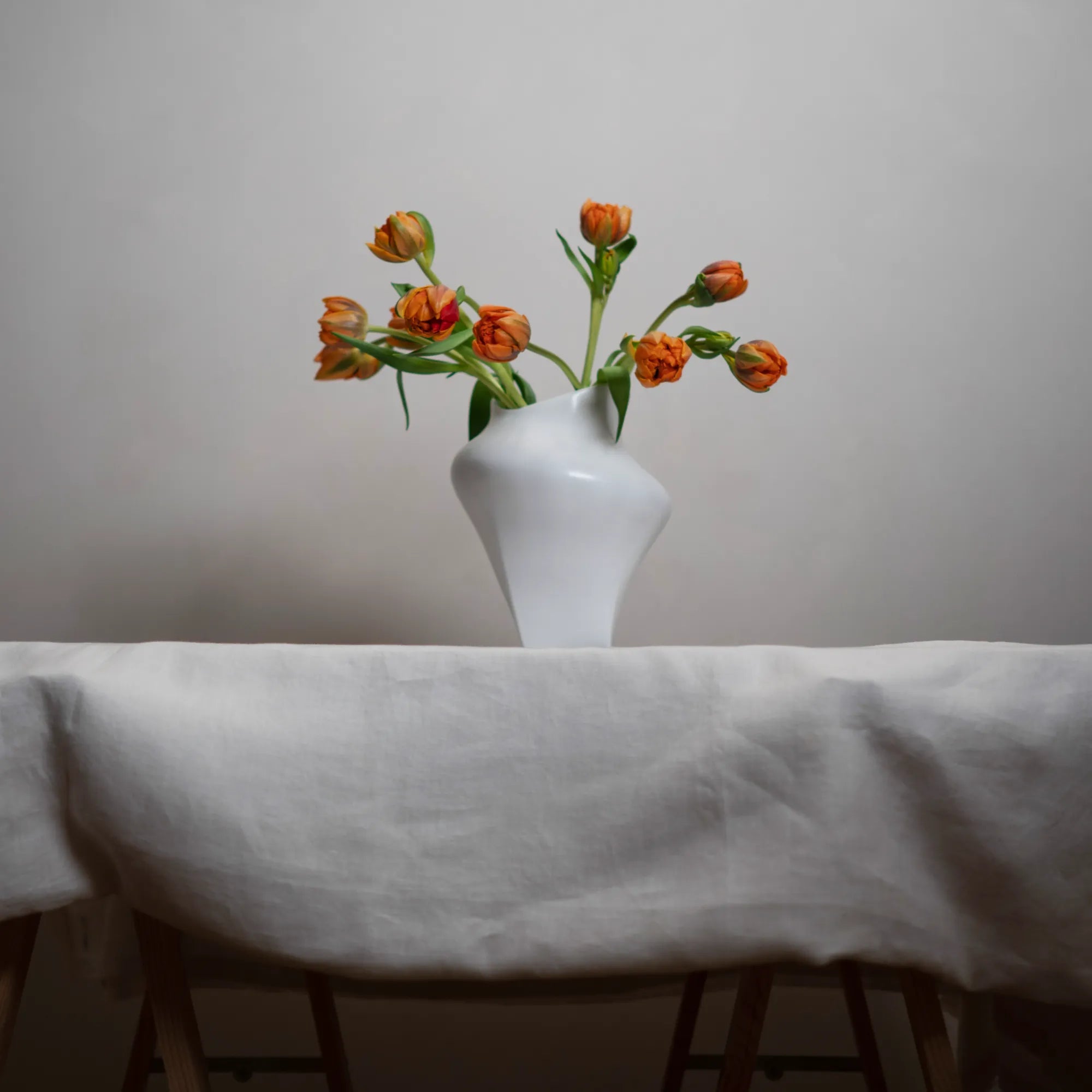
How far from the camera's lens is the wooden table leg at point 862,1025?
818 mm

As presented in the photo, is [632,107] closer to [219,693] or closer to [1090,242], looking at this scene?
[1090,242]

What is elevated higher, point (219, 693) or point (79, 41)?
point (79, 41)

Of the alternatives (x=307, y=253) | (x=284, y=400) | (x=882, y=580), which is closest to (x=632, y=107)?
(x=307, y=253)

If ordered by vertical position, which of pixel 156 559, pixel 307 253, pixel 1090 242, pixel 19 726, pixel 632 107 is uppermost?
pixel 632 107

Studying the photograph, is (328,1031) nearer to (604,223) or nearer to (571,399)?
(571,399)

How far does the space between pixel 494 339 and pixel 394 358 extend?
0.30 feet

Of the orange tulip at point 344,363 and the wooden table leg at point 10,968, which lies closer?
the wooden table leg at point 10,968

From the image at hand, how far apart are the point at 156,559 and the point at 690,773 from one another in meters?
0.95

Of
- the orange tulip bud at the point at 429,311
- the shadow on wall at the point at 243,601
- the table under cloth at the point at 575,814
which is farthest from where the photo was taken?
the shadow on wall at the point at 243,601

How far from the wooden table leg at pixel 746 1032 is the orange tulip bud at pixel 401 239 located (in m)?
0.64

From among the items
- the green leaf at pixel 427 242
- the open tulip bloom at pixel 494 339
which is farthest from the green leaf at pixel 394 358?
the green leaf at pixel 427 242

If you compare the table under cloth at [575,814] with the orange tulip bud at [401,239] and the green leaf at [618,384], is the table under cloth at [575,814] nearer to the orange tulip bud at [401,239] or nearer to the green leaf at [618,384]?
the green leaf at [618,384]

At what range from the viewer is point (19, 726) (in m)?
0.45

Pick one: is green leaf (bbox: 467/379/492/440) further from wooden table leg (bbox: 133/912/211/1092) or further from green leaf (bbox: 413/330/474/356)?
wooden table leg (bbox: 133/912/211/1092)
